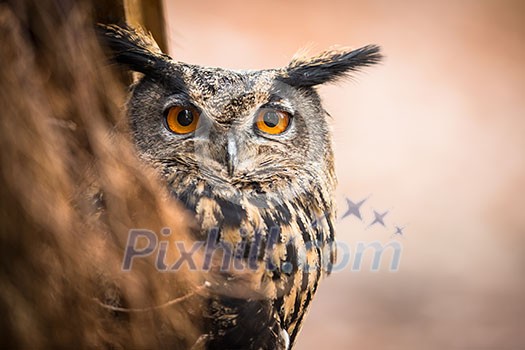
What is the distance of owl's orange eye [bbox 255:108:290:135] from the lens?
2.89ft

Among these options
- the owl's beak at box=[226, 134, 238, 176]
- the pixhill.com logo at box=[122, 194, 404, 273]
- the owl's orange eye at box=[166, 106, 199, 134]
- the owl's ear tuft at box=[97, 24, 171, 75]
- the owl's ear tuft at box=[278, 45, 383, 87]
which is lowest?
the pixhill.com logo at box=[122, 194, 404, 273]

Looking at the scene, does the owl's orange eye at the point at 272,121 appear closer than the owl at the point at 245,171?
No

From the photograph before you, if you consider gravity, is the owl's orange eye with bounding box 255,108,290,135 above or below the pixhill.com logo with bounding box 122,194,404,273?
above

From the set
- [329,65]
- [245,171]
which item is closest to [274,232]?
[245,171]

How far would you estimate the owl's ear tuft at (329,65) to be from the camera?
93 centimetres

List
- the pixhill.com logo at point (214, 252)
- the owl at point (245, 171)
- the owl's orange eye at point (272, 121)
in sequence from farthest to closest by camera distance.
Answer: the owl's orange eye at point (272, 121)
the owl at point (245, 171)
the pixhill.com logo at point (214, 252)

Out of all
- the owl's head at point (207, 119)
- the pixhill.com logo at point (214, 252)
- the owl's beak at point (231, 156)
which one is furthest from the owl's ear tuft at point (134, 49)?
the pixhill.com logo at point (214, 252)

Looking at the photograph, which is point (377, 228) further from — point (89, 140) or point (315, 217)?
point (89, 140)

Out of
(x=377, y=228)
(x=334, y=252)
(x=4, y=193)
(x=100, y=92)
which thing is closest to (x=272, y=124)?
(x=334, y=252)

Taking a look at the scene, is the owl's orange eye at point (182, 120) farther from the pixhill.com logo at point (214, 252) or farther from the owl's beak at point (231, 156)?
the pixhill.com logo at point (214, 252)

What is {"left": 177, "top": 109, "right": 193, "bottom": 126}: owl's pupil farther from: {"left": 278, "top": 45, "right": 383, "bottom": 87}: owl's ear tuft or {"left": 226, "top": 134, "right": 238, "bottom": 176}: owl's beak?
{"left": 278, "top": 45, "right": 383, "bottom": 87}: owl's ear tuft

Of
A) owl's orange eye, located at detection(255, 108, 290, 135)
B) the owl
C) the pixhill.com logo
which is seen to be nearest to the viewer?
the pixhill.com logo

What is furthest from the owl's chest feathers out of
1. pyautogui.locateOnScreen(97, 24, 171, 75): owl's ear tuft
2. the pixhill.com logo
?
pyautogui.locateOnScreen(97, 24, 171, 75): owl's ear tuft

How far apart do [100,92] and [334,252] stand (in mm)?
475
